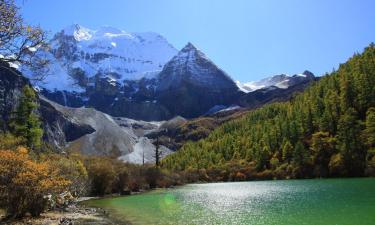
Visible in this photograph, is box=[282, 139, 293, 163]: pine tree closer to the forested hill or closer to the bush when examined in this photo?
the forested hill

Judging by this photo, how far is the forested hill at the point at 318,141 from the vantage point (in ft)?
408


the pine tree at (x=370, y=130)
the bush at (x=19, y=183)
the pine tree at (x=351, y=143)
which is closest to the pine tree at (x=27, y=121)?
the bush at (x=19, y=183)

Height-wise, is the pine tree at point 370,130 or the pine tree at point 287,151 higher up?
the pine tree at point 370,130

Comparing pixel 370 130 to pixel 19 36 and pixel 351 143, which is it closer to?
pixel 351 143

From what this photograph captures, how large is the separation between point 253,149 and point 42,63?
16310 cm

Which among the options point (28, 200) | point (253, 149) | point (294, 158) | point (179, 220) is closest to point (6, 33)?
point (28, 200)

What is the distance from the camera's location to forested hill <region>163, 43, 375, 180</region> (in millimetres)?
124206

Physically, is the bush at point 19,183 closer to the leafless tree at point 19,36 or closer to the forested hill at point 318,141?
the leafless tree at point 19,36

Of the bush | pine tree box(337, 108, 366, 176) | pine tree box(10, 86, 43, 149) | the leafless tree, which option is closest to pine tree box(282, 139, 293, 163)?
pine tree box(337, 108, 366, 176)

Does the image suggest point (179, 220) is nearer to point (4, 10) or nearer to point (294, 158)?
point (4, 10)

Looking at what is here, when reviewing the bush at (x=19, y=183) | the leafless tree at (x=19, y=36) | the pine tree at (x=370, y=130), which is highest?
the pine tree at (x=370, y=130)

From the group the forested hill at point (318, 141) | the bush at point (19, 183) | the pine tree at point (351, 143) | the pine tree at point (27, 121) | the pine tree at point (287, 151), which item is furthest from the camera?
the pine tree at point (287, 151)

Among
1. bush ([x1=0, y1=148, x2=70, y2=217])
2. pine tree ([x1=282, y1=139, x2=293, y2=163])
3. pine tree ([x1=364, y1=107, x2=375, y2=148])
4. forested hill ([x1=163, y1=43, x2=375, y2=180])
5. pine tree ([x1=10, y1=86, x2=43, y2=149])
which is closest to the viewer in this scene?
bush ([x1=0, y1=148, x2=70, y2=217])

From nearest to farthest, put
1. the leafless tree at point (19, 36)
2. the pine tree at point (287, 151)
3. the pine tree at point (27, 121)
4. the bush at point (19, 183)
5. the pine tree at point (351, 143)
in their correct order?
the leafless tree at point (19, 36)
the bush at point (19, 183)
the pine tree at point (27, 121)
the pine tree at point (351, 143)
the pine tree at point (287, 151)
